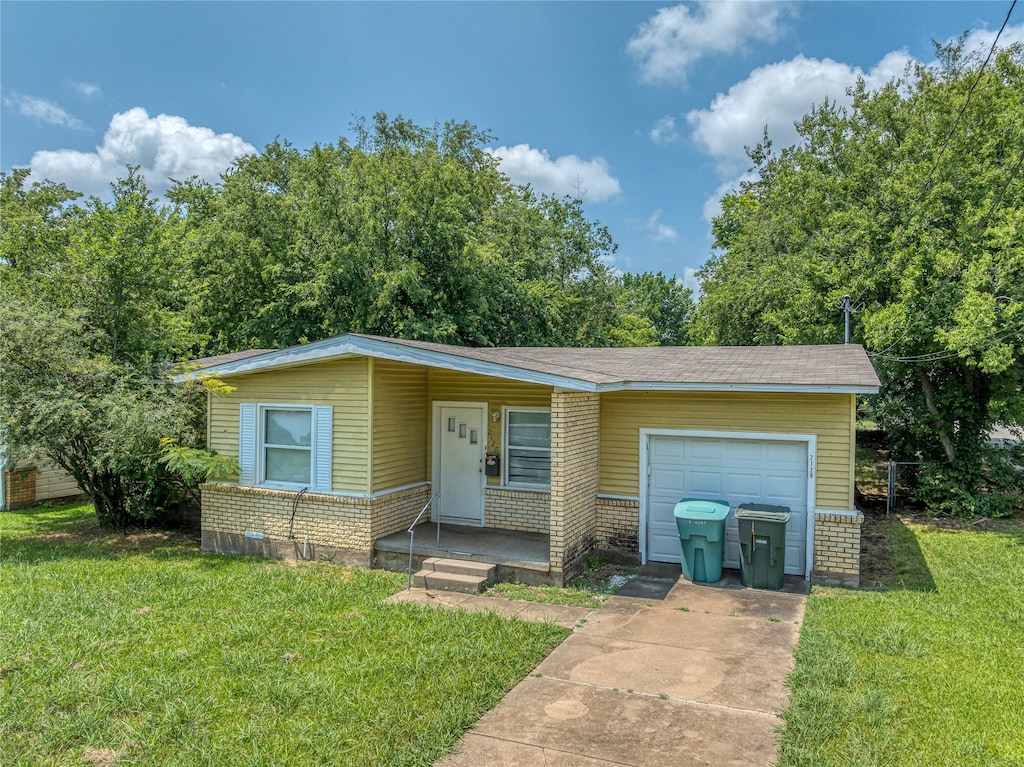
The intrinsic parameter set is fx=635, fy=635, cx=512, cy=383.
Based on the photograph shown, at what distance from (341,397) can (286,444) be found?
134cm

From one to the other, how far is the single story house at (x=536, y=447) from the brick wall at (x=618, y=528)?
0.02 meters

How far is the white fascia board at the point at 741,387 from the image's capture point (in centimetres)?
784

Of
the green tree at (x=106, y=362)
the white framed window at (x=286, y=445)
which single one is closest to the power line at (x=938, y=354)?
the white framed window at (x=286, y=445)

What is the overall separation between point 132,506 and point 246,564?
3831 millimetres

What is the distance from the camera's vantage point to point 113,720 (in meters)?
4.83

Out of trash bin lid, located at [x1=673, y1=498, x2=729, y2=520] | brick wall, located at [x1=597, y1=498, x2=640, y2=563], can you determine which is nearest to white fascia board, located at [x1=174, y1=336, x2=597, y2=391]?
trash bin lid, located at [x1=673, y1=498, x2=729, y2=520]

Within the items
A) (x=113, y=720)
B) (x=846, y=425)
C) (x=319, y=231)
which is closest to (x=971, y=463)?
(x=846, y=425)

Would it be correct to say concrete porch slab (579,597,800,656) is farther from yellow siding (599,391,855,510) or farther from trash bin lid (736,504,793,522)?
yellow siding (599,391,855,510)

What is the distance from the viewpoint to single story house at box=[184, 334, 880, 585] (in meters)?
8.48

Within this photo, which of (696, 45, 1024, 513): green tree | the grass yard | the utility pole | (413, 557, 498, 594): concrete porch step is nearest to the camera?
the grass yard


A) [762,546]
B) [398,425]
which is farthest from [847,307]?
[398,425]

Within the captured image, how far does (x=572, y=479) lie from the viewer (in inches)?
345

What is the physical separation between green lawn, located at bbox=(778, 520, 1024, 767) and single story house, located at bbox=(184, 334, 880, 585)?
4.10 ft

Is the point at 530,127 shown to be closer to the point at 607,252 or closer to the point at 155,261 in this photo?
the point at 607,252
